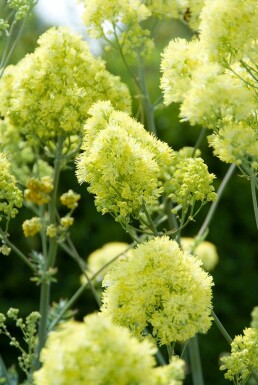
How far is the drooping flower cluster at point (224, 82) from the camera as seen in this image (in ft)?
8.41

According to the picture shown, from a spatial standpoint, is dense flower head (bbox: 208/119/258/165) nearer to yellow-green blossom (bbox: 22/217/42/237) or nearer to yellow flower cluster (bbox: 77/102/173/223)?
yellow flower cluster (bbox: 77/102/173/223)

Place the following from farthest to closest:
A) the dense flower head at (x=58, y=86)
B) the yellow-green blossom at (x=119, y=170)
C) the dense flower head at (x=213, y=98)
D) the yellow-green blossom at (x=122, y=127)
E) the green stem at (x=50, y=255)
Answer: the green stem at (x=50, y=255) → the dense flower head at (x=58, y=86) → the yellow-green blossom at (x=122, y=127) → the yellow-green blossom at (x=119, y=170) → the dense flower head at (x=213, y=98)

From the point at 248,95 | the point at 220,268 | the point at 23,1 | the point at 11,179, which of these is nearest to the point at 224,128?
the point at 248,95

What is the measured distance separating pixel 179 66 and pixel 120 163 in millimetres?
419

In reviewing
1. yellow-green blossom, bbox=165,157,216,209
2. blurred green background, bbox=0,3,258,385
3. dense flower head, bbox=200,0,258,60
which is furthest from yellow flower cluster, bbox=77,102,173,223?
blurred green background, bbox=0,3,258,385

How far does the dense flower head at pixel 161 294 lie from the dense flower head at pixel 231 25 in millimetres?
702

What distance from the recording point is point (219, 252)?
7668mm

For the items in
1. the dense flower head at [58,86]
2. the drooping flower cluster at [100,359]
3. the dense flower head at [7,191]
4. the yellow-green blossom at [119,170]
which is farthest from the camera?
the dense flower head at [58,86]

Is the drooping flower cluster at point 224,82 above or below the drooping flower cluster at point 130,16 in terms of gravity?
below

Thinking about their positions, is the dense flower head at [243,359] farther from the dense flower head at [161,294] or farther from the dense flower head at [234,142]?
the dense flower head at [234,142]

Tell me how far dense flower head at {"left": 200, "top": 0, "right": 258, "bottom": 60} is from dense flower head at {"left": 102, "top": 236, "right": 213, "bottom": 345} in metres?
0.70

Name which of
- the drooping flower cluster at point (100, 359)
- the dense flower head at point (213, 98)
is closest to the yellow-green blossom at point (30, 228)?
the dense flower head at point (213, 98)

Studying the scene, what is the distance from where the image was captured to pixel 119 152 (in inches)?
110

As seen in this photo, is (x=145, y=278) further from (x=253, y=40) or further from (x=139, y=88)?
(x=139, y=88)
